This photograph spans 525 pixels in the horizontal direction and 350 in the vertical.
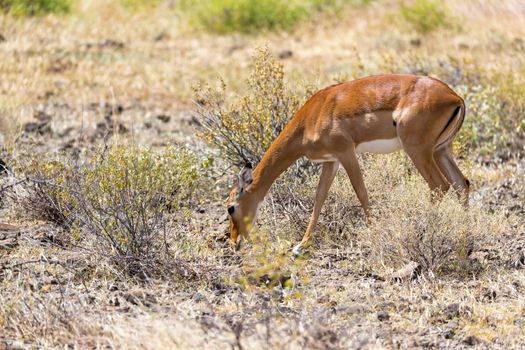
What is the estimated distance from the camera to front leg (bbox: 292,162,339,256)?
8656 mm

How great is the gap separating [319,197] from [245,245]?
833 mm

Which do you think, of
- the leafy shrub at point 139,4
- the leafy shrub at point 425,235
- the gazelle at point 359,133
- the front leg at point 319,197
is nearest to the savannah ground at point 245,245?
the leafy shrub at point 425,235

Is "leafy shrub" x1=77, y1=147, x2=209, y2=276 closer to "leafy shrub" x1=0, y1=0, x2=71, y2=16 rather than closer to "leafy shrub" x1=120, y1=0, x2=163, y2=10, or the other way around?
"leafy shrub" x1=0, y1=0, x2=71, y2=16

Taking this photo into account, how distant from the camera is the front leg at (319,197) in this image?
8656mm

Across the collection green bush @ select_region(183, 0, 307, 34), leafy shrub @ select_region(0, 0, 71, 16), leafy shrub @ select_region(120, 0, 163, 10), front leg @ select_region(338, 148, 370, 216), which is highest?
front leg @ select_region(338, 148, 370, 216)

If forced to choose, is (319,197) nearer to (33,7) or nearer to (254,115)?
(254,115)

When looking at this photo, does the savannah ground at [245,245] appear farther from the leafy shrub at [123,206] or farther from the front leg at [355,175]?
the front leg at [355,175]

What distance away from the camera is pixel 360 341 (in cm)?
618

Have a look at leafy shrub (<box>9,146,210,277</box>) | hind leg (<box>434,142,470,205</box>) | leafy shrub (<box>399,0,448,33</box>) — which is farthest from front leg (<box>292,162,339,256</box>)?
leafy shrub (<box>399,0,448,33</box>)

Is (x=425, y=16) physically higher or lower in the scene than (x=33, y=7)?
lower

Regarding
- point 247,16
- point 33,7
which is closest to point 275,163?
point 247,16

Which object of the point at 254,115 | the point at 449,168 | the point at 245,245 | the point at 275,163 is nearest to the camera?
the point at 245,245

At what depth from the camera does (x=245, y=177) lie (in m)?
8.62

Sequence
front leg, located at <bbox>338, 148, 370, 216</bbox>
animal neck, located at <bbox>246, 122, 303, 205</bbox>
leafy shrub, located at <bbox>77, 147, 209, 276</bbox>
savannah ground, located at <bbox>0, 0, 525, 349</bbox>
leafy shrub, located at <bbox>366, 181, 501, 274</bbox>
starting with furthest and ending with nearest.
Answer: animal neck, located at <bbox>246, 122, 303, 205</bbox>, front leg, located at <bbox>338, 148, 370, 216</bbox>, leafy shrub, located at <bbox>366, 181, 501, 274</bbox>, leafy shrub, located at <bbox>77, 147, 209, 276</bbox>, savannah ground, located at <bbox>0, 0, 525, 349</bbox>
